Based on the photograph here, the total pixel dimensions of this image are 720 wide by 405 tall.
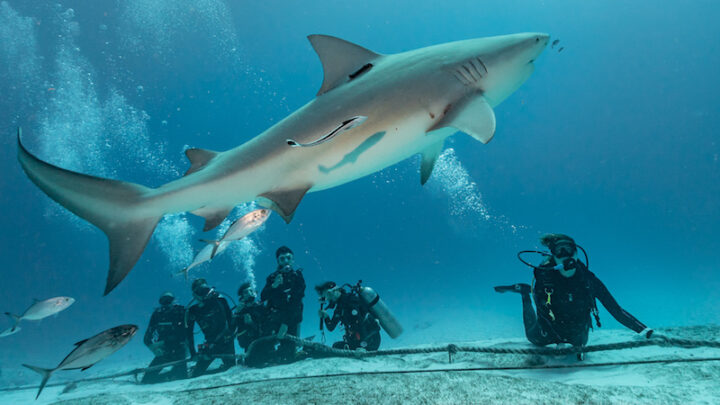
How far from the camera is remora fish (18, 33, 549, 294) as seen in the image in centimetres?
237

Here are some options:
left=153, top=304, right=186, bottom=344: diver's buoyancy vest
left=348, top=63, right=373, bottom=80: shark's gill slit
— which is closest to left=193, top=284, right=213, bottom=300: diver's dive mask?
left=153, top=304, right=186, bottom=344: diver's buoyancy vest

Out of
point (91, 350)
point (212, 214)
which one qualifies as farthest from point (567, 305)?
point (91, 350)

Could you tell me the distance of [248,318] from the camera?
702 centimetres

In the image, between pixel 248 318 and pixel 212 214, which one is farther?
pixel 248 318

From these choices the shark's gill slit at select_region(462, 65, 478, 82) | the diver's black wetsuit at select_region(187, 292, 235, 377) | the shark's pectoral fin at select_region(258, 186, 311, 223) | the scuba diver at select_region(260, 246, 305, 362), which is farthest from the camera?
the diver's black wetsuit at select_region(187, 292, 235, 377)

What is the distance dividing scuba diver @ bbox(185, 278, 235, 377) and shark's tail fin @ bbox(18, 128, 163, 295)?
216 inches

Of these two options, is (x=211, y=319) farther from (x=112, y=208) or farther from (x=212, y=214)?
(x=112, y=208)

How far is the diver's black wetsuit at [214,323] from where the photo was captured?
706cm

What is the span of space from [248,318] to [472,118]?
672 cm

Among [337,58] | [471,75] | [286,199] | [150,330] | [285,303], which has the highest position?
[337,58]

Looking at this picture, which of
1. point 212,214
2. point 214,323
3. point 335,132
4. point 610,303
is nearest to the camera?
point 335,132

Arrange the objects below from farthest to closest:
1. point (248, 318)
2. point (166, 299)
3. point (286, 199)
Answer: point (166, 299) < point (248, 318) < point (286, 199)

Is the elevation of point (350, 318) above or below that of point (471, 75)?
below

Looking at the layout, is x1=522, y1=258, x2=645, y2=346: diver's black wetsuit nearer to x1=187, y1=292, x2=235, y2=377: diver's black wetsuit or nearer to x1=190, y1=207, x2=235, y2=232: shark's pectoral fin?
x1=190, y1=207, x2=235, y2=232: shark's pectoral fin
